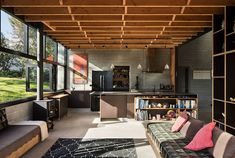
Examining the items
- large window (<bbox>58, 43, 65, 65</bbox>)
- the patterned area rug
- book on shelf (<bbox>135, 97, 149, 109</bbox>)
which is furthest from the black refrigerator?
the patterned area rug

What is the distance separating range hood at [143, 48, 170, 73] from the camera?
1223 centimetres

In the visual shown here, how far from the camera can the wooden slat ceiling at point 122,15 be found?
17.3 feet

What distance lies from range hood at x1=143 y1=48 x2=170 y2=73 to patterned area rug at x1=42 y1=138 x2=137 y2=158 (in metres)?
6.77

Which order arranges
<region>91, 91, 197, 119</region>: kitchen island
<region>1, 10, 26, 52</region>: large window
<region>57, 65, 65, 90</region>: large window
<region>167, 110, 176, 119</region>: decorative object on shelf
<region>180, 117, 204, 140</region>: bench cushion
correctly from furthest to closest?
<region>57, 65, 65, 90</region>: large window
<region>91, 91, 197, 119</region>: kitchen island
<region>167, 110, 176, 119</region>: decorative object on shelf
<region>1, 10, 26, 52</region>: large window
<region>180, 117, 204, 140</region>: bench cushion

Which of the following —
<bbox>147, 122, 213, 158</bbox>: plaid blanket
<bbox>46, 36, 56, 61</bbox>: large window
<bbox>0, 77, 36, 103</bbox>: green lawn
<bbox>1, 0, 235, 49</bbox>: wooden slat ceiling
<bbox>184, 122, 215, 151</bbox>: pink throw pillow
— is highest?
<bbox>1, 0, 235, 49</bbox>: wooden slat ceiling

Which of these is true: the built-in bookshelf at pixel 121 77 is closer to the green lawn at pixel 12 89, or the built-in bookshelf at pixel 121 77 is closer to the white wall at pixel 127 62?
the white wall at pixel 127 62

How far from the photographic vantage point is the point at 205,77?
1230 centimetres

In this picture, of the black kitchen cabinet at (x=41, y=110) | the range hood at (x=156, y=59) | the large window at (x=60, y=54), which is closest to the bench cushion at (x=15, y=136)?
the black kitchen cabinet at (x=41, y=110)

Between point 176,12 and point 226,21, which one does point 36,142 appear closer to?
point 176,12

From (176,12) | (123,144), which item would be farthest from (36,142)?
(176,12)

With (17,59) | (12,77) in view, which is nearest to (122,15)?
(17,59)

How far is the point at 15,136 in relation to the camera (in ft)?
14.5

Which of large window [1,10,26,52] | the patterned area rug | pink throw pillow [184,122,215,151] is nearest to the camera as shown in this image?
pink throw pillow [184,122,215,151]

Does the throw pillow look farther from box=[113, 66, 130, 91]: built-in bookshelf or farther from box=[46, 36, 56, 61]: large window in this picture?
box=[113, 66, 130, 91]: built-in bookshelf
